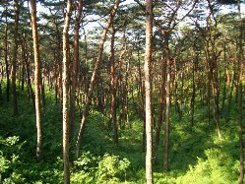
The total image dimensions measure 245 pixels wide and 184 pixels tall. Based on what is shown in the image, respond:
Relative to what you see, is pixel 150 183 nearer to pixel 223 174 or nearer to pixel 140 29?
pixel 223 174

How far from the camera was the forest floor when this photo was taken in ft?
51.1

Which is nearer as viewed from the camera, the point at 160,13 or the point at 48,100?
the point at 160,13

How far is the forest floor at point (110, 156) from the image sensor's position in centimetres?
1558

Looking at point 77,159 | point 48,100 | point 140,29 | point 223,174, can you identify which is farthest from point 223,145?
point 48,100

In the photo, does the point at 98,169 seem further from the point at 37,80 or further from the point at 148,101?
the point at 148,101

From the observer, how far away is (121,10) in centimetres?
1764

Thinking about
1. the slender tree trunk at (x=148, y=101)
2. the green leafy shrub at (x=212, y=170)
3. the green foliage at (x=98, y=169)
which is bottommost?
the green leafy shrub at (x=212, y=170)

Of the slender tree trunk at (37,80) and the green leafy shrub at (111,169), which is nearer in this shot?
the slender tree trunk at (37,80)

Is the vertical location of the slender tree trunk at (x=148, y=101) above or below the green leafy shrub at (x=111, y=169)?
above

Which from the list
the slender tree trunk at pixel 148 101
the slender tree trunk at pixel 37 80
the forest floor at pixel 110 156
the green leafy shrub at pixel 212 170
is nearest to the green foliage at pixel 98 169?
the forest floor at pixel 110 156

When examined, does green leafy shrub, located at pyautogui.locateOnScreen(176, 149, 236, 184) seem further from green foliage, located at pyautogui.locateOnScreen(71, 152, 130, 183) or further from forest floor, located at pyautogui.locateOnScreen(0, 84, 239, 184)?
green foliage, located at pyautogui.locateOnScreen(71, 152, 130, 183)

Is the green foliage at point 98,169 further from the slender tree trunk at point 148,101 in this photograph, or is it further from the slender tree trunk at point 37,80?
the slender tree trunk at point 148,101

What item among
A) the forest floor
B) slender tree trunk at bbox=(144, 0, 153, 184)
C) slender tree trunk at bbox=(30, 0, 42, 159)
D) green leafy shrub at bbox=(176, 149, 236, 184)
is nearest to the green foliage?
the forest floor

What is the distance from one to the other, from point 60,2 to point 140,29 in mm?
7581
